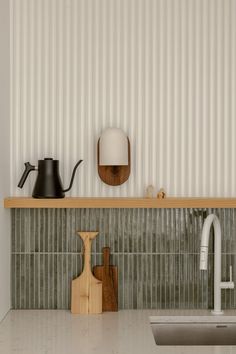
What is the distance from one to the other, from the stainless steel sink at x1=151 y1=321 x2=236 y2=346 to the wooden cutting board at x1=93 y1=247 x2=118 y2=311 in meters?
0.20

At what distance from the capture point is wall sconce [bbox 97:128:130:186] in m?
2.68

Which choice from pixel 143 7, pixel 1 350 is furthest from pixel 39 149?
pixel 1 350

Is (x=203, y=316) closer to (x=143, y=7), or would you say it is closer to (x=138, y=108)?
(x=138, y=108)

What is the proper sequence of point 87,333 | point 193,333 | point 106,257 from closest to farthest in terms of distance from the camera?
point 87,333 → point 193,333 → point 106,257

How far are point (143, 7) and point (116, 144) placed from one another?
1.97 feet

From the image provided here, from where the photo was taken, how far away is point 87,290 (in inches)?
107

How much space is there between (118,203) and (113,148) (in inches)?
8.5

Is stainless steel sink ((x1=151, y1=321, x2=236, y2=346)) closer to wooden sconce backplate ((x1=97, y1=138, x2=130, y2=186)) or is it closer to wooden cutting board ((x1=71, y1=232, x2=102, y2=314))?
wooden cutting board ((x1=71, y1=232, x2=102, y2=314))

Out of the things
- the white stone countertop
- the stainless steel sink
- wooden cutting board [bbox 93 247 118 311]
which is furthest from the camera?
wooden cutting board [bbox 93 247 118 311]

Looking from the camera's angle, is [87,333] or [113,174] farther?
[113,174]

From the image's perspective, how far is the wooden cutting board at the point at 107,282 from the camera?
9.04 feet

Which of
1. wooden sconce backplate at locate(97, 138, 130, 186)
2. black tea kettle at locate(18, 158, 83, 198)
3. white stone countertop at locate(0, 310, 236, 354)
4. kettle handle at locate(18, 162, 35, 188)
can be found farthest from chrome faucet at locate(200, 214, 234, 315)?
kettle handle at locate(18, 162, 35, 188)

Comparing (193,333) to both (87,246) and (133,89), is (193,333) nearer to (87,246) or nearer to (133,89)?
(87,246)

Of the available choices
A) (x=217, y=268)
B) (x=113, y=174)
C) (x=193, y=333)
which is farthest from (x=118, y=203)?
(x=193, y=333)
